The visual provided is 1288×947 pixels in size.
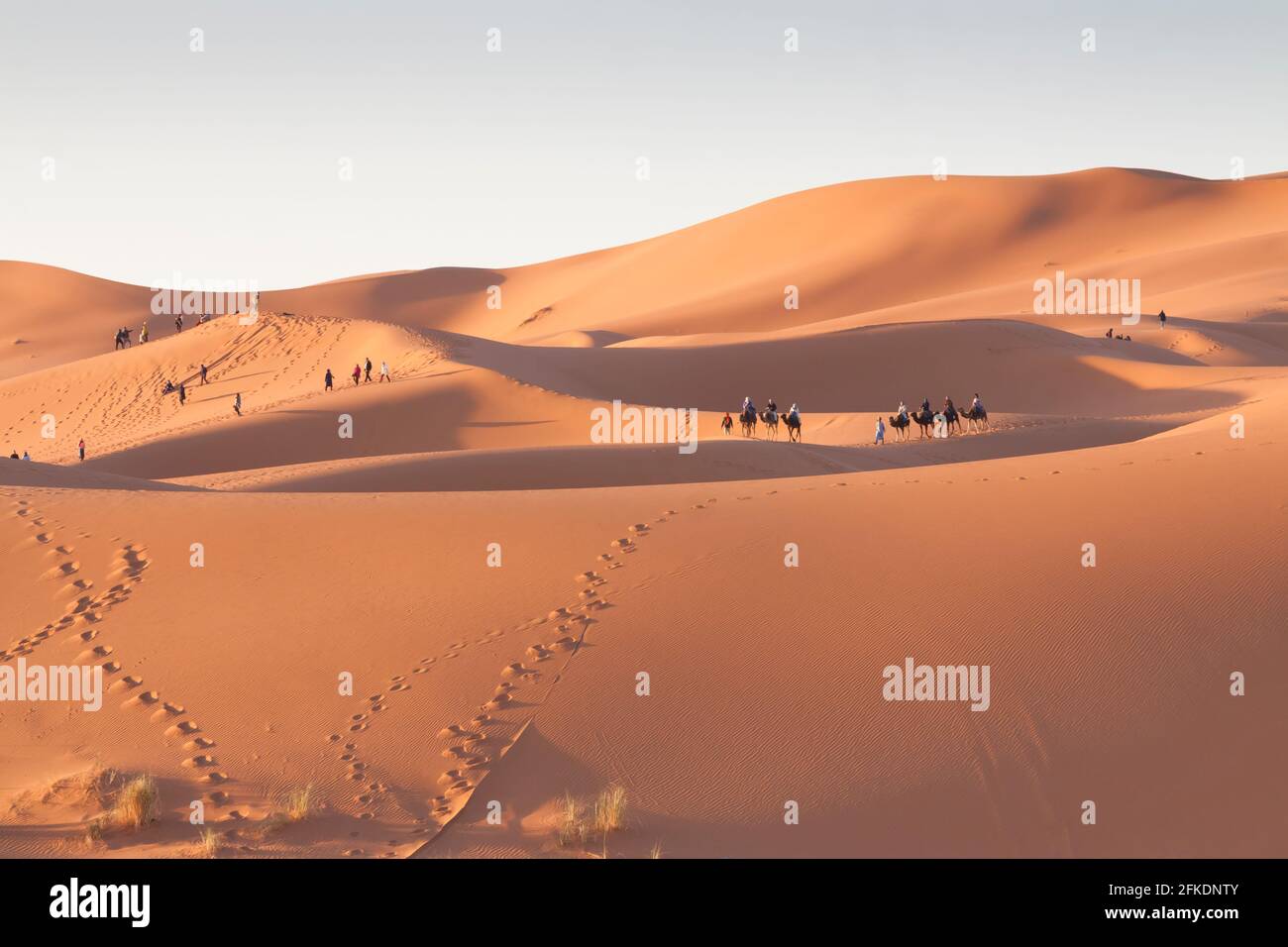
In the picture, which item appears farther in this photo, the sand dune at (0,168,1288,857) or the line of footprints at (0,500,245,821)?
the line of footprints at (0,500,245,821)

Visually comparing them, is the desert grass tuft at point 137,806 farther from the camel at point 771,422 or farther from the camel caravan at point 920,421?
the camel at point 771,422

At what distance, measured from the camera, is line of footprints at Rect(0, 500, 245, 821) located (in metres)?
8.48

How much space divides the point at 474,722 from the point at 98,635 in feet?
11.7

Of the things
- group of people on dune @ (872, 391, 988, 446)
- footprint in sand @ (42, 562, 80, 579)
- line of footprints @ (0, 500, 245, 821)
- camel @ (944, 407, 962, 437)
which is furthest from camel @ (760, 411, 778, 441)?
footprint in sand @ (42, 562, 80, 579)

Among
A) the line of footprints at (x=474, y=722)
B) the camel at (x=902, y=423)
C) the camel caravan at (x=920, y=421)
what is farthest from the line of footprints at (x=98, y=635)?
the camel at (x=902, y=423)

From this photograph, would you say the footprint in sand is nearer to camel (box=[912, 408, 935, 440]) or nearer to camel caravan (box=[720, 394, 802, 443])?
camel caravan (box=[720, 394, 802, 443])

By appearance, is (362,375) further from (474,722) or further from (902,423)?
(474,722)

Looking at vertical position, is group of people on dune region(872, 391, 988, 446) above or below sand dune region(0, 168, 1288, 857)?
above

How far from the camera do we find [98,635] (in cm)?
1032

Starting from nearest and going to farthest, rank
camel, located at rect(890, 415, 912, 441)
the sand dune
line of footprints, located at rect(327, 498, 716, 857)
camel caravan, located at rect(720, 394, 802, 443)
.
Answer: the sand dune, line of footprints, located at rect(327, 498, 716, 857), camel caravan, located at rect(720, 394, 802, 443), camel, located at rect(890, 415, 912, 441)

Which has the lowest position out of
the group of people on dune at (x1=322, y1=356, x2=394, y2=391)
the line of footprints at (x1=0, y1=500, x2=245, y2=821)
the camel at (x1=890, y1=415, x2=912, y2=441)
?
the line of footprints at (x1=0, y1=500, x2=245, y2=821)

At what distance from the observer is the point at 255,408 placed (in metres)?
39.8

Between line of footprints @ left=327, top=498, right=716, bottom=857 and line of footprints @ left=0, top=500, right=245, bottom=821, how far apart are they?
2.59ft
